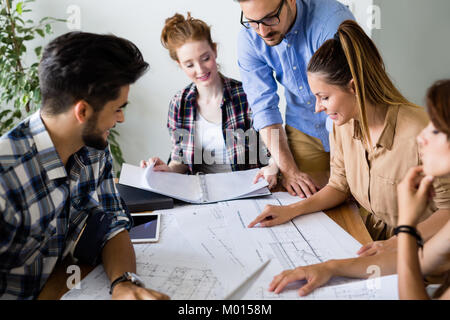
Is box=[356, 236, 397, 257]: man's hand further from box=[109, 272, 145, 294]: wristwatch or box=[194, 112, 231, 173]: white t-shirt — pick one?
box=[194, 112, 231, 173]: white t-shirt

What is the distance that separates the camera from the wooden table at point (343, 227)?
40.1 inches

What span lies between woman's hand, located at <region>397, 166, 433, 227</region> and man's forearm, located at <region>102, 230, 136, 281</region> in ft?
2.08

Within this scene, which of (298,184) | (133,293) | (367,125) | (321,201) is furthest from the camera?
(298,184)

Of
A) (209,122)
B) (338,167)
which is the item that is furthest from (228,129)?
(338,167)

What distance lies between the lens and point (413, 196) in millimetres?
837

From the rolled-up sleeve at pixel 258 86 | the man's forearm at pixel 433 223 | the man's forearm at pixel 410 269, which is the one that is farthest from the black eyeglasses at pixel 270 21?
the man's forearm at pixel 410 269

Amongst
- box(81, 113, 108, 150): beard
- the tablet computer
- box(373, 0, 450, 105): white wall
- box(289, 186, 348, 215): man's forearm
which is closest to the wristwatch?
the tablet computer

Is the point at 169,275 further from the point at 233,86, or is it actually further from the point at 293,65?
the point at 233,86

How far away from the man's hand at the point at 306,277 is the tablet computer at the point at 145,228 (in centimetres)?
41

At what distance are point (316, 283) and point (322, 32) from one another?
103 cm

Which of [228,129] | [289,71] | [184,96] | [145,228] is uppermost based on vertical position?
[289,71]

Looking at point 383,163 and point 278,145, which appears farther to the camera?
point 278,145

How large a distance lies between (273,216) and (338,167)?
0.33m
